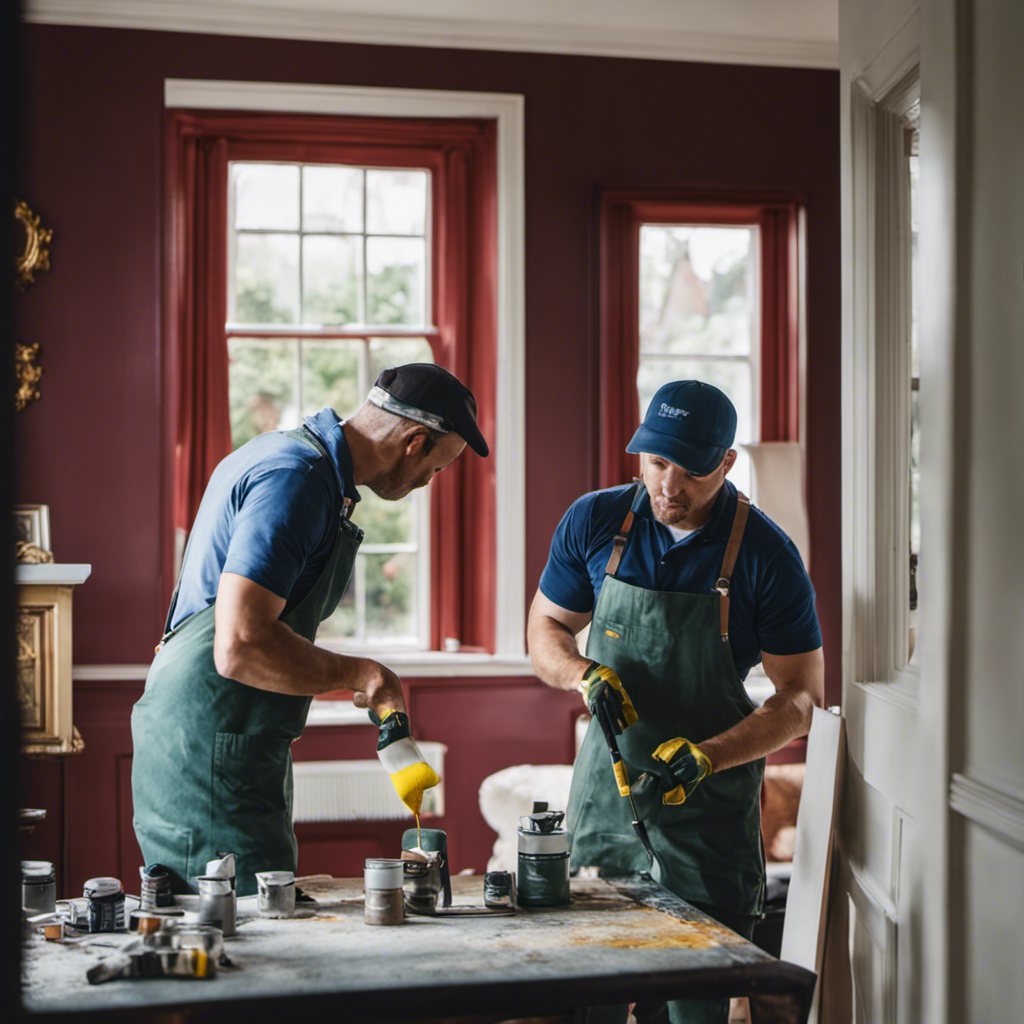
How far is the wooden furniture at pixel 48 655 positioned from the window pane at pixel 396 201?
181 cm

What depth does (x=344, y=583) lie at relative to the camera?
2.34 meters

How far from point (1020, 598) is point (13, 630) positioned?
1436mm

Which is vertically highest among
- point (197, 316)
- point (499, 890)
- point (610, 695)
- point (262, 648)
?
point (197, 316)

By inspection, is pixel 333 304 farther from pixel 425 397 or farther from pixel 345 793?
pixel 425 397

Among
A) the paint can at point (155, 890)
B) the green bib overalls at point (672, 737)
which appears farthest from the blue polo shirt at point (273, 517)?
the green bib overalls at point (672, 737)

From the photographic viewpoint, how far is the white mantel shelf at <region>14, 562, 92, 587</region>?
3.58m

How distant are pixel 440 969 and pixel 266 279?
10.6 ft

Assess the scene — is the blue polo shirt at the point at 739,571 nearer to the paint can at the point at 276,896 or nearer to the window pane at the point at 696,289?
the paint can at the point at 276,896

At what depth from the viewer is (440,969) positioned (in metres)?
1.65

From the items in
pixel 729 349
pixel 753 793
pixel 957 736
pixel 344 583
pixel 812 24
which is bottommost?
pixel 753 793

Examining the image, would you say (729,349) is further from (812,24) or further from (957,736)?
(957,736)

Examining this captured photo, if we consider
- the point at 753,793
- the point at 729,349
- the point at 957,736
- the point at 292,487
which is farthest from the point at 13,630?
the point at 729,349

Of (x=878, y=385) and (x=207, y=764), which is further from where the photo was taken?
(x=878, y=385)

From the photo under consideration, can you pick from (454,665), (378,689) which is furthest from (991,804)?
(454,665)
